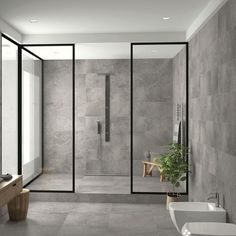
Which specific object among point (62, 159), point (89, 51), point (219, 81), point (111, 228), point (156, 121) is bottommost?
point (111, 228)

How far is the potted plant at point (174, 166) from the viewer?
6109mm

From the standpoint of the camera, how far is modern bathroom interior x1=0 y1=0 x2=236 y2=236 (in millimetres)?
4910

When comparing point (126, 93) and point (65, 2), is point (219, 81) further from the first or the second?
point (126, 93)

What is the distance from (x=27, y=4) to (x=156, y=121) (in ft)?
9.10

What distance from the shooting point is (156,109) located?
651 centimetres

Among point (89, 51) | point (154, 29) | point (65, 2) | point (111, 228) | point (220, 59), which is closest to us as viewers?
point (220, 59)

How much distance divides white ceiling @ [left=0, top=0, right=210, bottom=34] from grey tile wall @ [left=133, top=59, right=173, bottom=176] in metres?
0.61

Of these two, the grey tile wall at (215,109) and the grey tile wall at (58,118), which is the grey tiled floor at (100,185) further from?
the grey tile wall at (215,109)

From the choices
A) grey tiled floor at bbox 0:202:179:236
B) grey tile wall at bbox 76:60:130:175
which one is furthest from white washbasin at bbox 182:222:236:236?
grey tile wall at bbox 76:60:130:175

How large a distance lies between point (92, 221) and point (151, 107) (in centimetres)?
208

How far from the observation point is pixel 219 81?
4363 millimetres

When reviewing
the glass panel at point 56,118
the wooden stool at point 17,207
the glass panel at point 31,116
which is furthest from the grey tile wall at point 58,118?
the wooden stool at point 17,207

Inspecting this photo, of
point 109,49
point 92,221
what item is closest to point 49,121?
point 109,49

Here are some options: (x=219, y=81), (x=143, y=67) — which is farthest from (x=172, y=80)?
(x=219, y=81)
